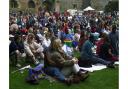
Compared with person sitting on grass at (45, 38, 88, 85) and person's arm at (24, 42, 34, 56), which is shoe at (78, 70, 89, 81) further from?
person's arm at (24, 42, 34, 56)

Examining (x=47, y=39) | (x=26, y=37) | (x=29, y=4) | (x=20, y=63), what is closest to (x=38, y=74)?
(x=20, y=63)

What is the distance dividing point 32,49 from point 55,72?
80.2 inches

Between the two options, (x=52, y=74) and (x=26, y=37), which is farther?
(x=26, y=37)

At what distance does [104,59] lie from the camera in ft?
34.9

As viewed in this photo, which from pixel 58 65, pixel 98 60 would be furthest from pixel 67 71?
pixel 98 60

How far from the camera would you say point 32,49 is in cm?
1048

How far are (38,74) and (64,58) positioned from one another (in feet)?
2.63

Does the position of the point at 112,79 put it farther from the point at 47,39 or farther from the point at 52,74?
the point at 47,39

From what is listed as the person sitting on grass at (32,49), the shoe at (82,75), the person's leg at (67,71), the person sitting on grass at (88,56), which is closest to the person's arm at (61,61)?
the person's leg at (67,71)

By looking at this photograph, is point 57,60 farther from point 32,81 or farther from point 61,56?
point 32,81

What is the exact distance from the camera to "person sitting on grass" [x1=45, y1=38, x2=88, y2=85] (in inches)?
341

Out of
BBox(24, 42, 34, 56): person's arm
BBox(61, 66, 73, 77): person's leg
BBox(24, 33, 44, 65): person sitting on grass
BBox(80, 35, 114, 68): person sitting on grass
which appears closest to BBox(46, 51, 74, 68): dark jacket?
BBox(61, 66, 73, 77): person's leg

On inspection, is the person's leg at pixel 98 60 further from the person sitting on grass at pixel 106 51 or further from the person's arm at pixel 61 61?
the person's arm at pixel 61 61
